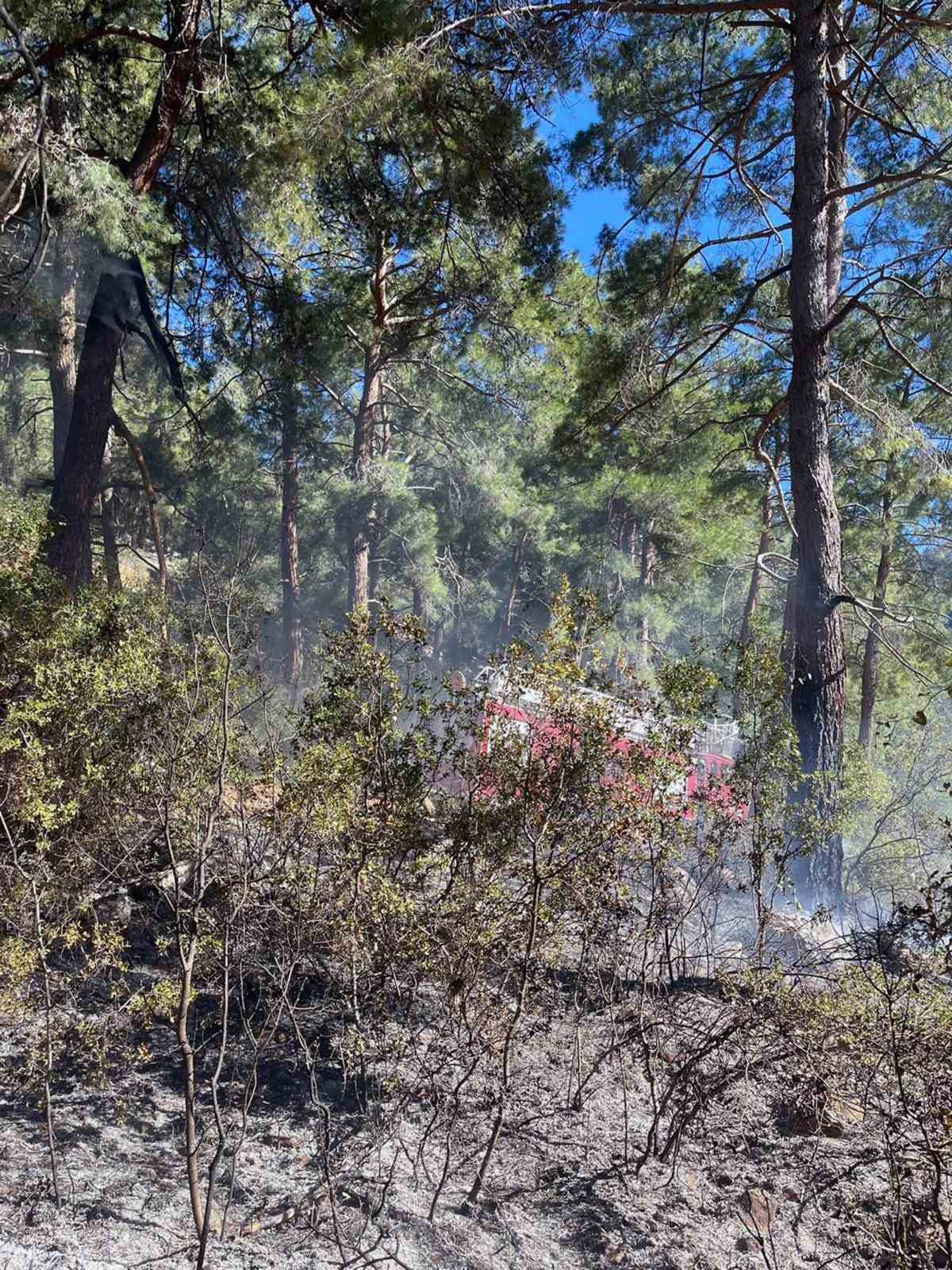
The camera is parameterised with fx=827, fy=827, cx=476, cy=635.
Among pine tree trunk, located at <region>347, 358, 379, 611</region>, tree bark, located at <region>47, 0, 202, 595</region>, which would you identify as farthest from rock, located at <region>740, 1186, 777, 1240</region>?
pine tree trunk, located at <region>347, 358, 379, 611</region>

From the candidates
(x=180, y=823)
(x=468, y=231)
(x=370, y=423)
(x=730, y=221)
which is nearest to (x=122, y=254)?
(x=468, y=231)

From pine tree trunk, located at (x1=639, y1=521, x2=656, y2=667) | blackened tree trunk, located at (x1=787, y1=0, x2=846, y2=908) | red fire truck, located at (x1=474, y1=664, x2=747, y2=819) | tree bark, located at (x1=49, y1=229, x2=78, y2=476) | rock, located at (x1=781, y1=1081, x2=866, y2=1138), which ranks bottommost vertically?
rock, located at (x1=781, y1=1081, x2=866, y2=1138)

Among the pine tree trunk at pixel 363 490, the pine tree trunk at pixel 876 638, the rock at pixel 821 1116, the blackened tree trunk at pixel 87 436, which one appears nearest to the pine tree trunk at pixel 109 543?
the blackened tree trunk at pixel 87 436

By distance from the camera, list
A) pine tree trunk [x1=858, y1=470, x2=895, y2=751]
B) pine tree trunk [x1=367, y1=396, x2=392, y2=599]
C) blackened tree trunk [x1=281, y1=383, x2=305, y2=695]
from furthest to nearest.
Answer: pine tree trunk [x1=367, y1=396, x2=392, y2=599] < blackened tree trunk [x1=281, y1=383, x2=305, y2=695] < pine tree trunk [x1=858, y1=470, x2=895, y2=751]

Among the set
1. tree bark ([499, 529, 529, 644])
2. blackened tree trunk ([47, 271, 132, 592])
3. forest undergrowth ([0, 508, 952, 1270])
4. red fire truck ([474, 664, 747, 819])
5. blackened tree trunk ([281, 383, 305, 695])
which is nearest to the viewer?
forest undergrowth ([0, 508, 952, 1270])

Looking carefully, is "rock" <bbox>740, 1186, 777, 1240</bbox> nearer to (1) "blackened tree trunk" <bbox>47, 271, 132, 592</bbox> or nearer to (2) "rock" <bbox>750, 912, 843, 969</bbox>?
(2) "rock" <bbox>750, 912, 843, 969</bbox>

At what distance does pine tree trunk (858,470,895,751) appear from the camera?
1264 centimetres

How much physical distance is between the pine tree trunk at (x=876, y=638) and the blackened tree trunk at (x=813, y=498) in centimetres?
526

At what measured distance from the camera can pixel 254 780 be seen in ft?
12.2

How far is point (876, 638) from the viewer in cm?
1309

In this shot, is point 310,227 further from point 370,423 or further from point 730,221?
point 370,423

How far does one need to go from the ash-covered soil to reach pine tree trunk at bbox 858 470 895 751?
9283 millimetres

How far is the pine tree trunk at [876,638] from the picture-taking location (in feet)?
41.5

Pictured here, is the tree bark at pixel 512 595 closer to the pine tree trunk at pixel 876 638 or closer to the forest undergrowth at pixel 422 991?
the pine tree trunk at pixel 876 638
